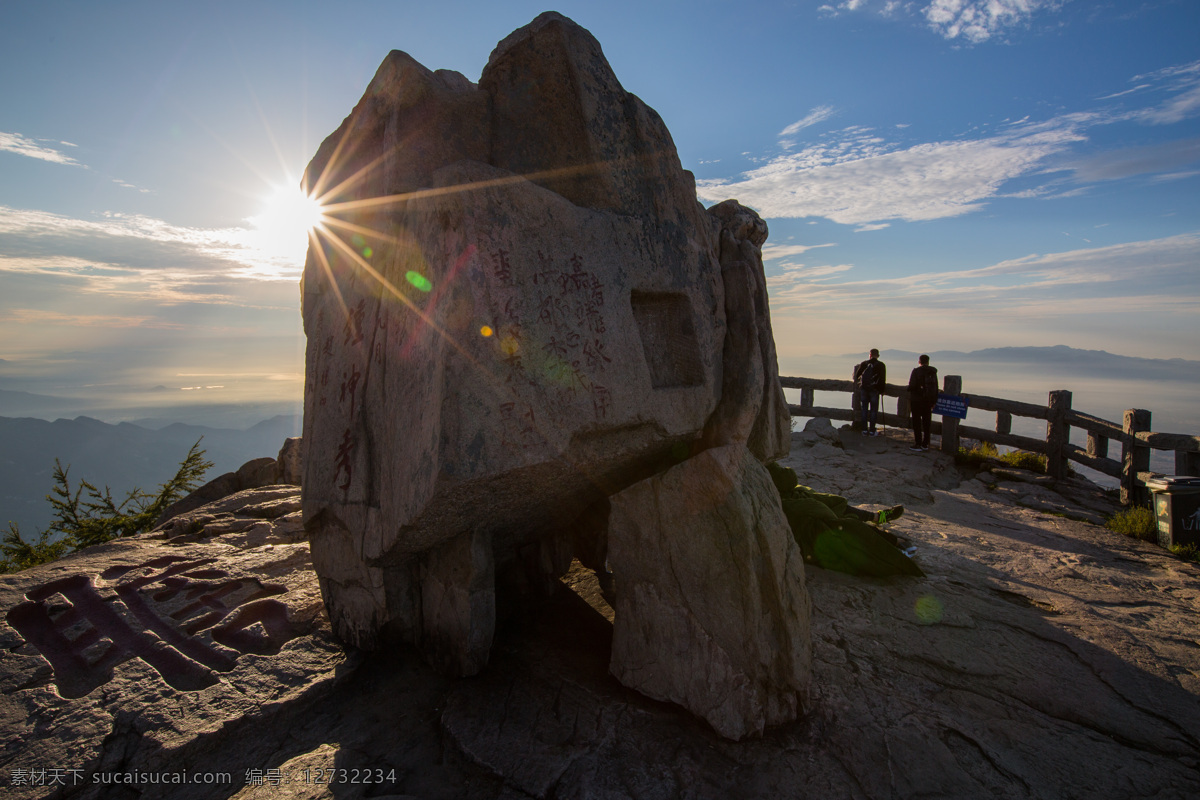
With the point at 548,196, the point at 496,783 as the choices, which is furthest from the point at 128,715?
the point at 548,196

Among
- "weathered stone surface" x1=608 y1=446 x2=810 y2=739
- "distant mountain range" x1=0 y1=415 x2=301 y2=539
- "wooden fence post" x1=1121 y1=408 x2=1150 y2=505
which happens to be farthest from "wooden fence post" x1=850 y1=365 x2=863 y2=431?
"distant mountain range" x1=0 y1=415 x2=301 y2=539

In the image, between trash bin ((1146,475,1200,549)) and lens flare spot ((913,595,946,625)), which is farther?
trash bin ((1146,475,1200,549))

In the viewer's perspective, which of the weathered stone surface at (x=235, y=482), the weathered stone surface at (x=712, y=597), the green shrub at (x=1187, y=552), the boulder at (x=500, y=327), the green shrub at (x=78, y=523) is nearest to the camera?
the boulder at (x=500, y=327)

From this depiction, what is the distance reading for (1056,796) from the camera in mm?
2707

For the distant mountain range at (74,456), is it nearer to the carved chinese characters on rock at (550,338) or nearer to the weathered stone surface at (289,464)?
the weathered stone surface at (289,464)

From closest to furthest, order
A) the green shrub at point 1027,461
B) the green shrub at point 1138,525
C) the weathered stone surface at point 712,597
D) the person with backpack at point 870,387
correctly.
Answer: the weathered stone surface at point 712,597, the green shrub at point 1138,525, the green shrub at point 1027,461, the person with backpack at point 870,387

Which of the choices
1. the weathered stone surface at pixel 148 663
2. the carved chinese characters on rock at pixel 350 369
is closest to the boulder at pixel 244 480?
the weathered stone surface at pixel 148 663

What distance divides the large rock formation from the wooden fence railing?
634cm

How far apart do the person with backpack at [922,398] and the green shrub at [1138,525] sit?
12.5ft

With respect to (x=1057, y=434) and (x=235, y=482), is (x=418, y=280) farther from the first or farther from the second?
(x=1057, y=434)

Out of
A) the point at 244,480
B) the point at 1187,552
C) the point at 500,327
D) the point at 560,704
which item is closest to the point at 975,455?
the point at 1187,552

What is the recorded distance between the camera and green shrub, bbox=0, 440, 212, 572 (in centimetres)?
734

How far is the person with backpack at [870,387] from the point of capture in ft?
38.2

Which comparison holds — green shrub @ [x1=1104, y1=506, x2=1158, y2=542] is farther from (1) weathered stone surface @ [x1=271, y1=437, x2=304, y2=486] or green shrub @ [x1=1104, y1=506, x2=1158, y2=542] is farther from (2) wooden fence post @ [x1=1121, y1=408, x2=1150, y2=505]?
(1) weathered stone surface @ [x1=271, y1=437, x2=304, y2=486]
